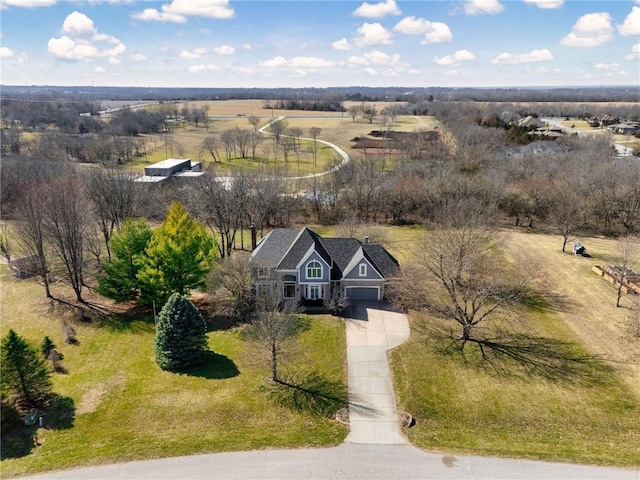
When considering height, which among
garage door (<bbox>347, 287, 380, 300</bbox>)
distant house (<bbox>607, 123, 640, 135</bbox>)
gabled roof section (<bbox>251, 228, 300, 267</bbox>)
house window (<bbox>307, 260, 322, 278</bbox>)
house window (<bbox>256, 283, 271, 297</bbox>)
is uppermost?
distant house (<bbox>607, 123, 640, 135</bbox>)

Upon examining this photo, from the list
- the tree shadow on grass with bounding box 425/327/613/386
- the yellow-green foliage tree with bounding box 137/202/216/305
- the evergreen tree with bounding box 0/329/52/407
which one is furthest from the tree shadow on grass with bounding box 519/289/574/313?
the evergreen tree with bounding box 0/329/52/407

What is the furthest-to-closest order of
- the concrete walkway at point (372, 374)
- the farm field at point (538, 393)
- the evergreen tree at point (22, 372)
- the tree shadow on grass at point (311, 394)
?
the tree shadow on grass at point (311, 394)
the evergreen tree at point (22, 372)
the concrete walkway at point (372, 374)
the farm field at point (538, 393)

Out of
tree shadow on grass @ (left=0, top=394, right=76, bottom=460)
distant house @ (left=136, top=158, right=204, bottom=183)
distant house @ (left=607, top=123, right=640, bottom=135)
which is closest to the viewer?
tree shadow on grass @ (left=0, top=394, right=76, bottom=460)

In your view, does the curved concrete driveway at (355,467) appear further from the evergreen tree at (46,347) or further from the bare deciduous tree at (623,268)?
the bare deciduous tree at (623,268)

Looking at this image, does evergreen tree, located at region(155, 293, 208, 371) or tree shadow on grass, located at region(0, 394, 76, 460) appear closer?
tree shadow on grass, located at region(0, 394, 76, 460)

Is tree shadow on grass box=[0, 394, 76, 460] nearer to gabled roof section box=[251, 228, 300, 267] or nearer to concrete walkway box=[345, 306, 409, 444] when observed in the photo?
concrete walkway box=[345, 306, 409, 444]

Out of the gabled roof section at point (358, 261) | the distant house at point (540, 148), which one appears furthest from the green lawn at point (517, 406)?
the distant house at point (540, 148)

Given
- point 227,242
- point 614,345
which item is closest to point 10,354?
point 227,242
